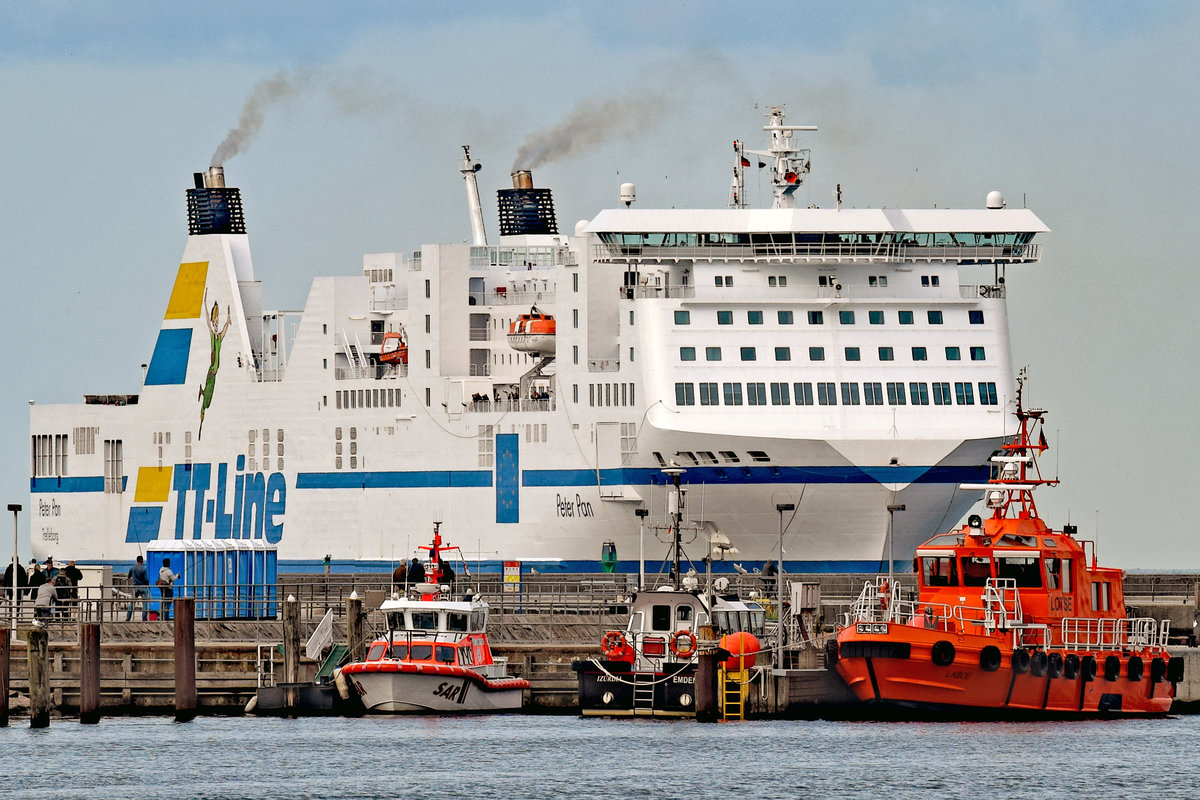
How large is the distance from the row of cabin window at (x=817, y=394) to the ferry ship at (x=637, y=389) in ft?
0.17

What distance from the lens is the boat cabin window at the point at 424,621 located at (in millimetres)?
48094

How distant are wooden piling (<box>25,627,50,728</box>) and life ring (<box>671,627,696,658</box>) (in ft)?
31.9

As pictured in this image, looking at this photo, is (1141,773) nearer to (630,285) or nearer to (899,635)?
(899,635)

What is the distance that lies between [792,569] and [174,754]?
28.7 meters

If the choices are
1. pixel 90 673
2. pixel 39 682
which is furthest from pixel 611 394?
pixel 39 682

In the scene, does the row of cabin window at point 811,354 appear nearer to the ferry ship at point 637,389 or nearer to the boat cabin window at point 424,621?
the ferry ship at point 637,389

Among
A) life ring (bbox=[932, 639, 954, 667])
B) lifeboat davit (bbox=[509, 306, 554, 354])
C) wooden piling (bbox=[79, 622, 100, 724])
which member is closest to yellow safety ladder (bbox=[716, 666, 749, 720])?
life ring (bbox=[932, 639, 954, 667])

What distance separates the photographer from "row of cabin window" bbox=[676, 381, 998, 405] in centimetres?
6962

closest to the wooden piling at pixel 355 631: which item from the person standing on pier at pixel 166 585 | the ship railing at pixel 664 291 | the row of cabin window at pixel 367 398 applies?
the person standing on pier at pixel 166 585

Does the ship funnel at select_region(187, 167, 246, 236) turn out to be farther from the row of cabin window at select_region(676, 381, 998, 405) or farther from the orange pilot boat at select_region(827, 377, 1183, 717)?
the orange pilot boat at select_region(827, 377, 1183, 717)

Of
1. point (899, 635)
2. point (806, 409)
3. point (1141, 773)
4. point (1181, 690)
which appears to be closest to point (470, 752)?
point (899, 635)

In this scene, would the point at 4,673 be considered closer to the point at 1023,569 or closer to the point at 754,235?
the point at 1023,569

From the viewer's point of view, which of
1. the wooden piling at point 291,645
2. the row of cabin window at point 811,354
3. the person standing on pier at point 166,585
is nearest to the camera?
the wooden piling at point 291,645

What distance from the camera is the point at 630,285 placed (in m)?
72.2
